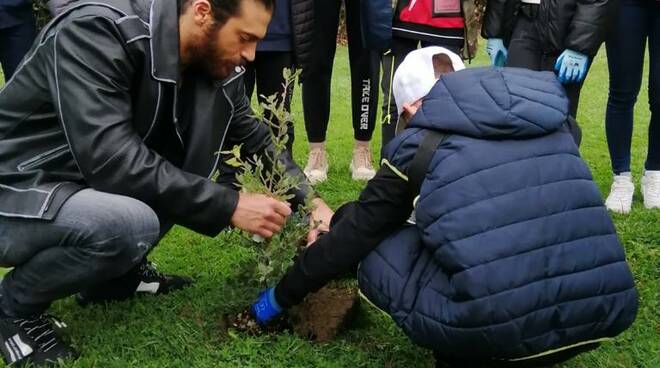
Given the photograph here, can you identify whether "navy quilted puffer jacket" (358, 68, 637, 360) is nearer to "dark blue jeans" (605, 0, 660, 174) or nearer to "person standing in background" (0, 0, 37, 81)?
"dark blue jeans" (605, 0, 660, 174)

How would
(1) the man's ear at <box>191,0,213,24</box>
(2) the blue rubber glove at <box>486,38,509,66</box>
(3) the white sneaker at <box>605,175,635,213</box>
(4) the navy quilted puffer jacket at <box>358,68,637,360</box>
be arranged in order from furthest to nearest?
1. (3) the white sneaker at <box>605,175,635,213</box>
2. (2) the blue rubber glove at <box>486,38,509,66</box>
3. (1) the man's ear at <box>191,0,213,24</box>
4. (4) the navy quilted puffer jacket at <box>358,68,637,360</box>

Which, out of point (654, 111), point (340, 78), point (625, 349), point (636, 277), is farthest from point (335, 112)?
point (625, 349)

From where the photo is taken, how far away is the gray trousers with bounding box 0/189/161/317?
2643mm

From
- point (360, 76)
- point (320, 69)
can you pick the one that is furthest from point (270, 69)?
point (360, 76)

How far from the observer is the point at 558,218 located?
2.38 meters

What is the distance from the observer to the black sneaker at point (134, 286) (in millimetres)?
3295

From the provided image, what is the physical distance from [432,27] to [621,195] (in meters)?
1.53

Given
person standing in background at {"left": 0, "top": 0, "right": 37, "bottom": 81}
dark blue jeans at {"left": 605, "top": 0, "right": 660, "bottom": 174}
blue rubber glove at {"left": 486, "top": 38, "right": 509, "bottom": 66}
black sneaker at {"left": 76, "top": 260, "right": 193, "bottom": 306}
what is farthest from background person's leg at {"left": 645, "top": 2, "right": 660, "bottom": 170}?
person standing in background at {"left": 0, "top": 0, "right": 37, "bottom": 81}

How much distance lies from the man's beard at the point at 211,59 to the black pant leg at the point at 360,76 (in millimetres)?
2210

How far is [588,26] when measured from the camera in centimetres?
404

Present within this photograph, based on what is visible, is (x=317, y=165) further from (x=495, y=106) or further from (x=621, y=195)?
(x=495, y=106)

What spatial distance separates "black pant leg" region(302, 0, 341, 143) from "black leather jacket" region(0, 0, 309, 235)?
2.02 m

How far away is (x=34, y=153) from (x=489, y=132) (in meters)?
1.60

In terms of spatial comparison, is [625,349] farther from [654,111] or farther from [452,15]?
[452,15]
